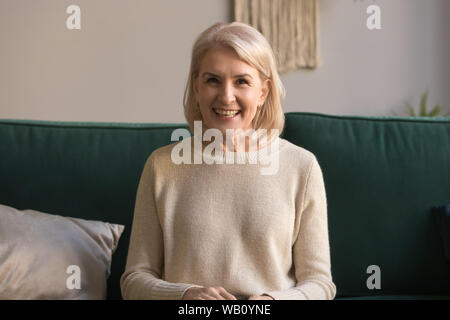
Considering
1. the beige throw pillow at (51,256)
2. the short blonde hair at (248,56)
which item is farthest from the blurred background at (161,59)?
the short blonde hair at (248,56)

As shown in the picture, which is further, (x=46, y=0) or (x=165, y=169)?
(x=46, y=0)

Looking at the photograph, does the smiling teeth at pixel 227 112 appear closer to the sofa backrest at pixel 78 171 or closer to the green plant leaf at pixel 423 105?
the sofa backrest at pixel 78 171

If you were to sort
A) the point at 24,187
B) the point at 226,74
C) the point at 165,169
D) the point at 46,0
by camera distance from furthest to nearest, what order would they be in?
the point at 46,0, the point at 24,187, the point at 165,169, the point at 226,74

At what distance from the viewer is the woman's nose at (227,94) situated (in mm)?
1186

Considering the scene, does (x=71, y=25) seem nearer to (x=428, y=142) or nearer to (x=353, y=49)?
(x=353, y=49)

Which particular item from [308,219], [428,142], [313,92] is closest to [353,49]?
[313,92]

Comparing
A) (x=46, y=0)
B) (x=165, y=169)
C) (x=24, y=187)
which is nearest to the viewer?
(x=165, y=169)

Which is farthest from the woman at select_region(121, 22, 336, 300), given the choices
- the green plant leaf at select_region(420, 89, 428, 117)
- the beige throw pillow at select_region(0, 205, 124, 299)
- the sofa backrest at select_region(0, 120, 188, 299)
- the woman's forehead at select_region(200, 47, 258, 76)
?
the green plant leaf at select_region(420, 89, 428, 117)

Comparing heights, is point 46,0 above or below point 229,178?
above

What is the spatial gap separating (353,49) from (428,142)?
1.54 meters

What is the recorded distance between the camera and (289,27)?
3068 millimetres

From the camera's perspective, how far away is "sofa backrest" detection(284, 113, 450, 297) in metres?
1.57

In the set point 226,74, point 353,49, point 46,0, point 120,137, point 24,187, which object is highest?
point 46,0

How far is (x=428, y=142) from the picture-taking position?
1.65m
